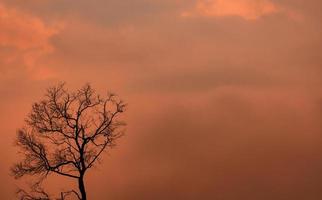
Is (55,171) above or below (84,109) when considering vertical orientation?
below

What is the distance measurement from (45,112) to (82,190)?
4707mm

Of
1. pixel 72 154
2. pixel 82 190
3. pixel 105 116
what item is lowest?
pixel 82 190

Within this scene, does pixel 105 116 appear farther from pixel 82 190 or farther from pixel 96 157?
pixel 82 190

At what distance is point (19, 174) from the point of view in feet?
97.9

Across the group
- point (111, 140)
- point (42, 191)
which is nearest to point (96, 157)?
point (111, 140)

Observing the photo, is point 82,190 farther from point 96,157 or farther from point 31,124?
point 31,124

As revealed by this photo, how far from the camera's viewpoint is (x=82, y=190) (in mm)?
29969

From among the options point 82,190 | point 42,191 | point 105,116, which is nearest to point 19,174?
point 42,191

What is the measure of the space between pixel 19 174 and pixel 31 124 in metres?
2.78

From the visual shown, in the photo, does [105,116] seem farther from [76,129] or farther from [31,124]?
[31,124]

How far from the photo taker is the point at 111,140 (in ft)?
99.9

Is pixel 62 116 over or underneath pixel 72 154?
over

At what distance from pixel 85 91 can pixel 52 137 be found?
310cm

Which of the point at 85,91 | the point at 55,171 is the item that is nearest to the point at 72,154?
the point at 55,171
